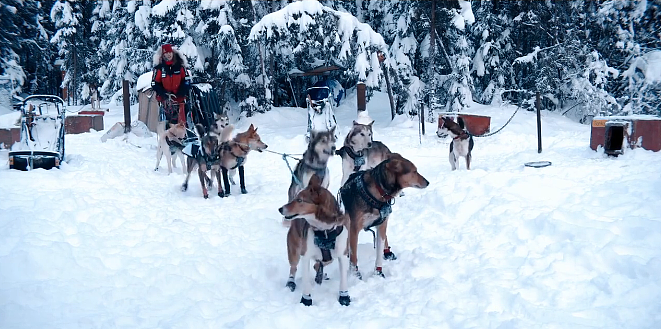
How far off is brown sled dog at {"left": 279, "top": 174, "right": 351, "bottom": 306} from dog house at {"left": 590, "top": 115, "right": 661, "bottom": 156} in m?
6.00

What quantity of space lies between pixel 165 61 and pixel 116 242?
244 inches

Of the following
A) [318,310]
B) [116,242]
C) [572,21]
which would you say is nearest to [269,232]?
[116,242]

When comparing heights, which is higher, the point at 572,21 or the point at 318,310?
the point at 572,21

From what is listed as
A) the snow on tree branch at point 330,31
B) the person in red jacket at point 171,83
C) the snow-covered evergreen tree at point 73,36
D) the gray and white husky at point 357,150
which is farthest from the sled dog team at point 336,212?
the snow-covered evergreen tree at point 73,36

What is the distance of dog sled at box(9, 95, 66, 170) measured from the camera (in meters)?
7.08

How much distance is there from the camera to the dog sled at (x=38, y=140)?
7082 mm

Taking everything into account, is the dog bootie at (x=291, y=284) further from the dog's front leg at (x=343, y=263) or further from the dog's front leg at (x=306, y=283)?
the dog's front leg at (x=343, y=263)

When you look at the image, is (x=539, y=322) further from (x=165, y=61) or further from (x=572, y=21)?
(x=572, y=21)

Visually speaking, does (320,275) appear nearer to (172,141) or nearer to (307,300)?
(307,300)

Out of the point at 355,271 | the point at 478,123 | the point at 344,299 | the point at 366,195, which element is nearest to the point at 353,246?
the point at 355,271

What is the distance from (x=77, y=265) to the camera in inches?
162

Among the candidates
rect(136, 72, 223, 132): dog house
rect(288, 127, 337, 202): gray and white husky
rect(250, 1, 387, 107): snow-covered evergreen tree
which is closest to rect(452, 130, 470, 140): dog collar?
rect(288, 127, 337, 202): gray and white husky

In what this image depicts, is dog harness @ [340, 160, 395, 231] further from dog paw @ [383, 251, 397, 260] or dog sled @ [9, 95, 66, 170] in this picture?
dog sled @ [9, 95, 66, 170]

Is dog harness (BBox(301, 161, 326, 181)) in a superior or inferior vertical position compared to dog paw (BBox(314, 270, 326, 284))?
superior
